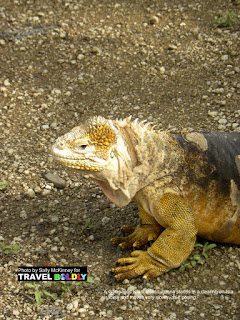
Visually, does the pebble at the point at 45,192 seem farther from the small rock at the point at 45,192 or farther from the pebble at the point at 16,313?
the pebble at the point at 16,313

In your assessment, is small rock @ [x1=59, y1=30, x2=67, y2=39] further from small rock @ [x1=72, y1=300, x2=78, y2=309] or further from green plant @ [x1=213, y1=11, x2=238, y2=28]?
small rock @ [x1=72, y1=300, x2=78, y2=309]

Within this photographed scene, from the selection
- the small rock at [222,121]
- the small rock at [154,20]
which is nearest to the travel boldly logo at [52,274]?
the small rock at [222,121]

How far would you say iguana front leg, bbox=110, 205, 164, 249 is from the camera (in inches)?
194

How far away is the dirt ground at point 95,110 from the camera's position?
14.4 feet

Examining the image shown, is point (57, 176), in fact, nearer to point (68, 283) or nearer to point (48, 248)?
point (48, 248)

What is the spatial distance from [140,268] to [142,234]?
1.53ft

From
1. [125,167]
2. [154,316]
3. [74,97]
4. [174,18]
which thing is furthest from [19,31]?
[154,316]

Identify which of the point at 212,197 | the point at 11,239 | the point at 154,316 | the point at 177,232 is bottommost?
the point at 11,239

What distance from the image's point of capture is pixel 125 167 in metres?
4.25

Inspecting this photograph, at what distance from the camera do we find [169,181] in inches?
176

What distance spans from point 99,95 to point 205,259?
3631 mm

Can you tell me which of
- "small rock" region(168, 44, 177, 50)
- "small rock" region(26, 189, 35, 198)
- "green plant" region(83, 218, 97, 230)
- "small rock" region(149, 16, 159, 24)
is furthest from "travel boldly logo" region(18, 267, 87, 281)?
"small rock" region(149, 16, 159, 24)

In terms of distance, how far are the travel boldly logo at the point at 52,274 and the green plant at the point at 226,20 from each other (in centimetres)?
544

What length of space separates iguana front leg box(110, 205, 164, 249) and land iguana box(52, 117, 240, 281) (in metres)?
0.24
